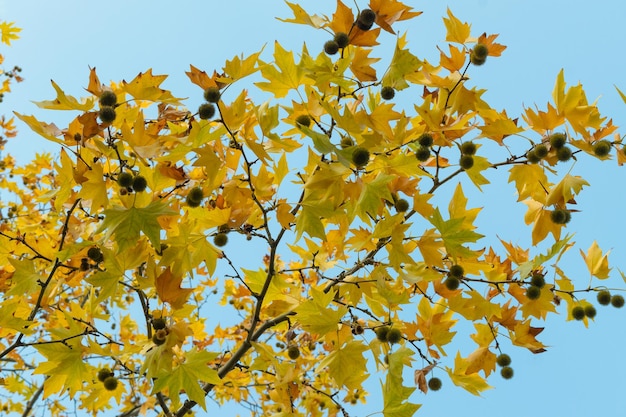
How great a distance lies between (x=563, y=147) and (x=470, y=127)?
379 mm

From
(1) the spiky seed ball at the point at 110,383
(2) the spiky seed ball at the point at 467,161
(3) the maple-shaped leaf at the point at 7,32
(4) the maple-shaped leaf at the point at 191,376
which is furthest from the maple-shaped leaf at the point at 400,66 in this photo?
(3) the maple-shaped leaf at the point at 7,32

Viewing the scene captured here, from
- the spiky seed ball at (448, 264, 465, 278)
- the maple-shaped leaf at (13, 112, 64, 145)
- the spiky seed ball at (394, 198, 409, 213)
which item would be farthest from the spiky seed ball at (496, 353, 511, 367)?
the maple-shaped leaf at (13, 112, 64, 145)

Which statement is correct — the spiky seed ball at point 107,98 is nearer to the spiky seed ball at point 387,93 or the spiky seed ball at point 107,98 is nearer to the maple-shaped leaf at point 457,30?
the spiky seed ball at point 387,93

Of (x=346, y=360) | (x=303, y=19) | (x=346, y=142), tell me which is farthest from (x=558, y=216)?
(x=303, y=19)

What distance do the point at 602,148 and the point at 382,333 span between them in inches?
45.2

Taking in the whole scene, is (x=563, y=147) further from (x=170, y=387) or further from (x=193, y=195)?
(x=170, y=387)

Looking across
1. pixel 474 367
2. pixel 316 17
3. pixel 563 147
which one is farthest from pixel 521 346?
pixel 316 17

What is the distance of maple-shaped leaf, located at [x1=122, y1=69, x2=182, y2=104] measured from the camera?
6.14 ft

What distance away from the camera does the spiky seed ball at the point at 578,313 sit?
260 centimetres

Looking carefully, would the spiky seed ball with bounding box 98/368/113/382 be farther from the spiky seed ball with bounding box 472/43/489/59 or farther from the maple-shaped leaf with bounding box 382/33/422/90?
the spiky seed ball with bounding box 472/43/489/59

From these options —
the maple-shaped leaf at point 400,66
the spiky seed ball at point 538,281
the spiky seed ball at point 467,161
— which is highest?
the maple-shaped leaf at point 400,66

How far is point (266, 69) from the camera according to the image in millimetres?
2055

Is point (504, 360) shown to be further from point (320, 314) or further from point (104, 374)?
point (104, 374)

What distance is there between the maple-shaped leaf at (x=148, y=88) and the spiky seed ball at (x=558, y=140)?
1.46 meters
